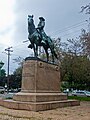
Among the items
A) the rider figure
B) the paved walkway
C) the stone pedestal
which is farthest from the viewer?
the rider figure

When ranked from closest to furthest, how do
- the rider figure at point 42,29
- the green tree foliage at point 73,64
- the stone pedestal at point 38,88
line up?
1. the stone pedestal at point 38,88
2. the rider figure at point 42,29
3. the green tree foliage at point 73,64

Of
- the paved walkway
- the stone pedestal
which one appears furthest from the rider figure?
the paved walkway

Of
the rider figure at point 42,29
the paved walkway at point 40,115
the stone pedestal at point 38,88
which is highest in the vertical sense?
the rider figure at point 42,29

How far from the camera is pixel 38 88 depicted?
20.6 m

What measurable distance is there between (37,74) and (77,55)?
22260mm

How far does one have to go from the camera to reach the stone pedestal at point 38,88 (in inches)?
760

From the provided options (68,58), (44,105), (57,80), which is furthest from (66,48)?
(44,105)

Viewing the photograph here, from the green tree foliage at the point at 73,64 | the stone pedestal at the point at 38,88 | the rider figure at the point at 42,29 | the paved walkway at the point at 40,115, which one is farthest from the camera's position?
the green tree foliage at the point at 73,64

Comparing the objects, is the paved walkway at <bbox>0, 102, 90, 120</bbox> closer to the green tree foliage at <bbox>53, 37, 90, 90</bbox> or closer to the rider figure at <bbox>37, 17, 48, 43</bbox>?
the rider figure at <bbox>37, 17, 48, 43</bbox>

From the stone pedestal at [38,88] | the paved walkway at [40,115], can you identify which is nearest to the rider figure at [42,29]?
the stone pedestal at [38,88]

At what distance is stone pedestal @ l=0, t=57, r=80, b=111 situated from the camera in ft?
63.4

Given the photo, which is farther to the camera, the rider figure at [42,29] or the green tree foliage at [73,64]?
the green tree foliage at [73,64]

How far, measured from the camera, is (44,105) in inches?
712

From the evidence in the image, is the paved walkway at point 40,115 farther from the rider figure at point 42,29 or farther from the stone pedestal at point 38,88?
the rider figure at point 42,29
